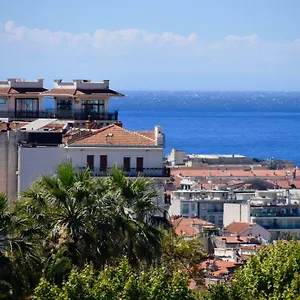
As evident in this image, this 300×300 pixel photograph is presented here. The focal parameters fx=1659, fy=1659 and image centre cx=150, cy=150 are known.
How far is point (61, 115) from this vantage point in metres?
55.4

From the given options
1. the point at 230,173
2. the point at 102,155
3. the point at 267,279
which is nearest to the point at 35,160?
the point at 102,155

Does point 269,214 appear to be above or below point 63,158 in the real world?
below

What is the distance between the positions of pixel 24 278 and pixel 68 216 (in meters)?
2.14

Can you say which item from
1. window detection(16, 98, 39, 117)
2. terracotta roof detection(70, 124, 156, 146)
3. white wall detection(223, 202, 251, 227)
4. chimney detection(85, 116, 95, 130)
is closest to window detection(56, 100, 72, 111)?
window detection(16, 98, 39, 117)

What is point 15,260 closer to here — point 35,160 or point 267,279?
point 267,279

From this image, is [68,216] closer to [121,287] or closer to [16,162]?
[121,287]

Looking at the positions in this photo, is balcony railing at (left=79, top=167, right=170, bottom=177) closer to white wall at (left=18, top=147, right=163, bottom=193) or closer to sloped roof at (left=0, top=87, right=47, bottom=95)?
white wall at (left=18, top=147, right=163, bottom=193)

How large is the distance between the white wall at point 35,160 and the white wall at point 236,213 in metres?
34.0

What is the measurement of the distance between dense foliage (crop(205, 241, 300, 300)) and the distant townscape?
1944 millimetres

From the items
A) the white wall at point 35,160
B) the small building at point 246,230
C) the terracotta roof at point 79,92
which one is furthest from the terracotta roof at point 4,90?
the white wall at point 35,160

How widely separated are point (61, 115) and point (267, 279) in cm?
2909

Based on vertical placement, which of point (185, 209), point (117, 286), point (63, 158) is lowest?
point (185, 209)

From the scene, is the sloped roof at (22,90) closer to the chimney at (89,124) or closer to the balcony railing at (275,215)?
the chimney at (89,124)

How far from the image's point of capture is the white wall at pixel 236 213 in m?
75.8
